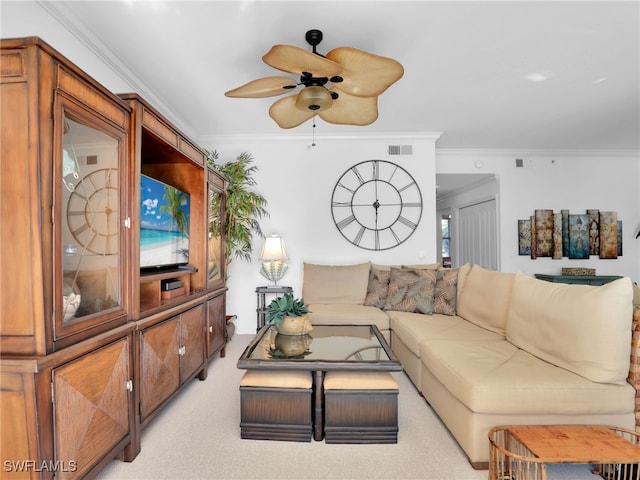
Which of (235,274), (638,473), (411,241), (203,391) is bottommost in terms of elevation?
(203,391)

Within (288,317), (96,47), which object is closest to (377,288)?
(288,317)

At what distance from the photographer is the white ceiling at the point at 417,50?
6.88ft

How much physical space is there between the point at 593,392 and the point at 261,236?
12.2 ft

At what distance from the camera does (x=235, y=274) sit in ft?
15.2

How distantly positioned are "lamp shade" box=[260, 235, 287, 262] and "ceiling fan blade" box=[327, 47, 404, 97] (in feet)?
7.52

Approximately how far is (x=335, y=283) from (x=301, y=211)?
114 cm

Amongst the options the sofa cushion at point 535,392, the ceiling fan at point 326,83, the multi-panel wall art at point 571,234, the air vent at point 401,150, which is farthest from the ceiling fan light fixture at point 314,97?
the multi-panel wall art at point 571,234

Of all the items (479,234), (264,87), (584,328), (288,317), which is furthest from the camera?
(479,234)

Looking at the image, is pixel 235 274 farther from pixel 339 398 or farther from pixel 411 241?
pixel 339 398

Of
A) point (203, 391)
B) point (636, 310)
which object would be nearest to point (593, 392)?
point (636, 310)

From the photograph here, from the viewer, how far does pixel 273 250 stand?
13.6 feet

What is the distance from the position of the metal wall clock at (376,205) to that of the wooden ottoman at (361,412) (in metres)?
2.74

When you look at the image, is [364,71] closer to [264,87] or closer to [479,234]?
[264,87]

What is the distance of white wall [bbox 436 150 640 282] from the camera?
17.1 feet
